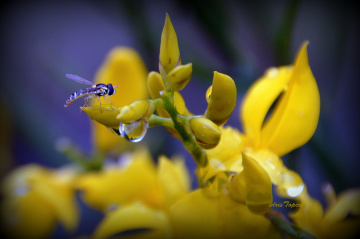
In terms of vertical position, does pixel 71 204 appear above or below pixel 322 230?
above

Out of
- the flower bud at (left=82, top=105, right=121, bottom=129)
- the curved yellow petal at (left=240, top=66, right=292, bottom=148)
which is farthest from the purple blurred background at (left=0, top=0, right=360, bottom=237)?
the flower bud at (left=82, top=105, right=121, bottom=129)

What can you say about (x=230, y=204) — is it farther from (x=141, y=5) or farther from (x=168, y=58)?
(x=141, y=5)

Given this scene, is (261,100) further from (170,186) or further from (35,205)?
(35,205)

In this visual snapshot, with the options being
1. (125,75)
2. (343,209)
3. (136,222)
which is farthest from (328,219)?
(125,75)

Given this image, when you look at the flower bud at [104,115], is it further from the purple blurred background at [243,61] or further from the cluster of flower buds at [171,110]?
the purple blurred background at [243,61]

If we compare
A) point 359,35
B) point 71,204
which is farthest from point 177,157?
point 359,35
